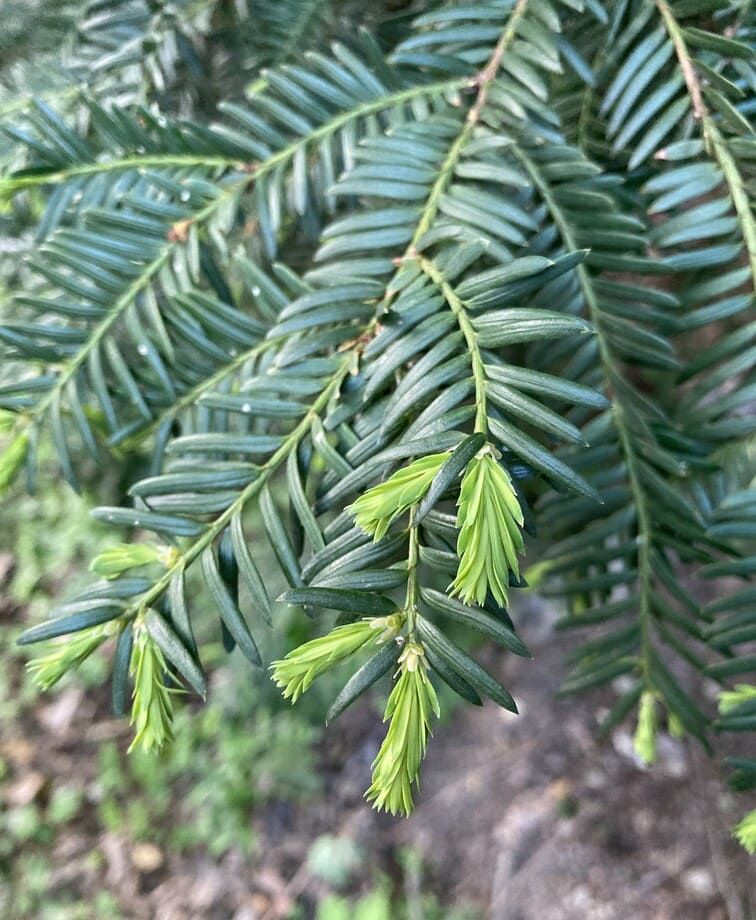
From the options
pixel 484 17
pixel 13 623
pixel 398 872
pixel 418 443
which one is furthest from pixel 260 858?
pixel 484 17

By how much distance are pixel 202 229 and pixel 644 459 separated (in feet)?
1.55

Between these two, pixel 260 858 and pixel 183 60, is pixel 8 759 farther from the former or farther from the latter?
pixel 183 60

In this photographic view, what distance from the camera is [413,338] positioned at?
17.7 inches

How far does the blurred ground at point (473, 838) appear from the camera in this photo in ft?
4.52

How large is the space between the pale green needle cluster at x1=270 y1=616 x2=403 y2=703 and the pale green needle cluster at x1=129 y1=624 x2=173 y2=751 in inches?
4.2

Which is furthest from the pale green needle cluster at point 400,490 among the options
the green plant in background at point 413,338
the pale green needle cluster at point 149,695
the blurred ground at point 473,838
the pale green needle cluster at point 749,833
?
the blurred ground at point 473,838

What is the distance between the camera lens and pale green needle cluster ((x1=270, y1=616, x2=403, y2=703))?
399mm

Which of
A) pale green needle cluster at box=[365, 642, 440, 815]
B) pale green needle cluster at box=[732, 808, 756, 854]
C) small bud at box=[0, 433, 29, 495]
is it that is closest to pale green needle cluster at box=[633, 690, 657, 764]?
pale green needle cluster at box=[732, 808, 756, 854]

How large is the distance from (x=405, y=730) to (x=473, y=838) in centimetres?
138

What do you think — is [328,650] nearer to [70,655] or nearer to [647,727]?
[70,655]

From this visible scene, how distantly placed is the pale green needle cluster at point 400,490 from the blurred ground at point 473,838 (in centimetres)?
137

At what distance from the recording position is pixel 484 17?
0.58 m

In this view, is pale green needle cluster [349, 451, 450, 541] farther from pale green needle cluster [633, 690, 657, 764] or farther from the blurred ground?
the blurred ground

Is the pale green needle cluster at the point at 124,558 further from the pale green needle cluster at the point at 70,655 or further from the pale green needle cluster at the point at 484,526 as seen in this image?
the pale green needle cluster at the point at 484,526
